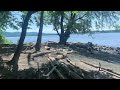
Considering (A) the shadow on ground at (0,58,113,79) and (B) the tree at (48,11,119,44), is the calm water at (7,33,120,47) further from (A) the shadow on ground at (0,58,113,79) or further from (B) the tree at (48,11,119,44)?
(A) the shadow on ground at (0,58,113,79)

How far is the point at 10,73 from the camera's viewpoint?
20.5ft

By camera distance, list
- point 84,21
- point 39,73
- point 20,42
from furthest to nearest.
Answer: point 84,21
point 20,42
point 39,73

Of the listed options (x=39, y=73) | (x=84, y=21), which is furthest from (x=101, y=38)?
(x=39, y=73)

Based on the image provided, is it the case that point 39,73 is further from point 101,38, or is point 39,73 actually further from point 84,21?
point 84,21

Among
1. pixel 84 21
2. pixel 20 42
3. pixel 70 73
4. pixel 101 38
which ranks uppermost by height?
pixel 84 21

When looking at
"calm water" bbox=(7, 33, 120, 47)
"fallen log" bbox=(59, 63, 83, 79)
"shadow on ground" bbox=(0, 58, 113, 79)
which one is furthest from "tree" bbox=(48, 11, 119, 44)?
"shadow on ground" bbox=(0, 58, 113, 79)

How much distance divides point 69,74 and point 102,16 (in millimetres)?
11158

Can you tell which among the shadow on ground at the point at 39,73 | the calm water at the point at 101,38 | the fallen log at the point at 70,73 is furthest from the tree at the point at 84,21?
the shadow on ground at the point at 39,73

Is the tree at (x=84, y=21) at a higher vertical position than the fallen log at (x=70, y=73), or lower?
higher

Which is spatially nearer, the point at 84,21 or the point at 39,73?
the point at 39,73

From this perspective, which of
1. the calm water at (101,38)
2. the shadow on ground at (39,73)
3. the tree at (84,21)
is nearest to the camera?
the shadow on ground at (39,73)

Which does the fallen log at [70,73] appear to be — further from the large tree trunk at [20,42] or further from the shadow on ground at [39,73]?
the large tree trunk at [20,42]
